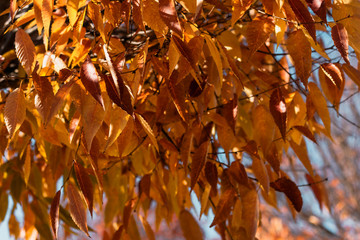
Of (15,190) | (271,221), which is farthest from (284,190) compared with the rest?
(271,221)

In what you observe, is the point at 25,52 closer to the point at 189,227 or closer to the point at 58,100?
the point at 58,100

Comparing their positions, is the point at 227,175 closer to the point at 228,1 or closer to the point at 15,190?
the point at 228,1

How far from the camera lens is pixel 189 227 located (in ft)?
3.30

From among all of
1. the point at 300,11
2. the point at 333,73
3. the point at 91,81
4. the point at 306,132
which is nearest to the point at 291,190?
the point at 306,132

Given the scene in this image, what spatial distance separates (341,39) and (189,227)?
1.82 ft

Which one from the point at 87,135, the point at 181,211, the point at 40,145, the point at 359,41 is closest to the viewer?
the point at 87,135

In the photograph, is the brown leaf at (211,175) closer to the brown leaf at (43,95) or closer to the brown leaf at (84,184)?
the brown leaf at (84,184)

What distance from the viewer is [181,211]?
1042 millimetres

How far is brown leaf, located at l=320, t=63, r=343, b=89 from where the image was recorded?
70cm

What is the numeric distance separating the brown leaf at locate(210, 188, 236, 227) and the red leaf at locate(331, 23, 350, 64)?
34 cm

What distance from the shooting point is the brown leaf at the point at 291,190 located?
819 mm

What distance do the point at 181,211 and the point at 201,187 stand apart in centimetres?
12

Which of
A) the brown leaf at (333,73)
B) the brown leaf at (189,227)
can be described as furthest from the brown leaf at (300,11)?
the brown leaf at (189,227)

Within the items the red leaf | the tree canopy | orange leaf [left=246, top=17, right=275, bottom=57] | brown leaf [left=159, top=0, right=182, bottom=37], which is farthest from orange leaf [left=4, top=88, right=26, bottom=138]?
the red leaf
